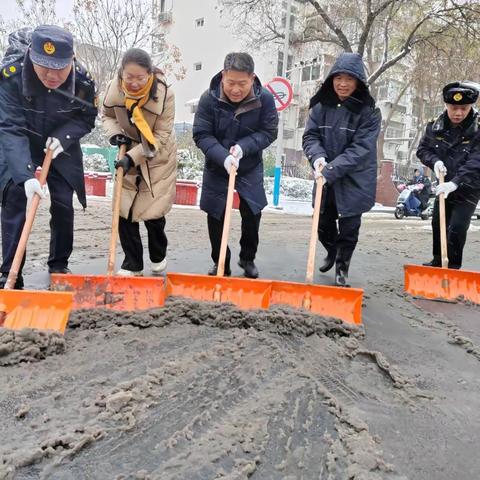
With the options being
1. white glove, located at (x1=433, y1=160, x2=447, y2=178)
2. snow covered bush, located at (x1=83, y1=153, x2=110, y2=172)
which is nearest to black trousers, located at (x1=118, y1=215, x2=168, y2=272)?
white glove, located at (x1=433, y1=160, x2=447, y2=178)

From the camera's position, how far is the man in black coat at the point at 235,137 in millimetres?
3338

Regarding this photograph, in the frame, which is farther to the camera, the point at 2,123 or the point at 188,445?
the point at 2,123

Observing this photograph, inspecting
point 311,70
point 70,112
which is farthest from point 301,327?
point 311,70

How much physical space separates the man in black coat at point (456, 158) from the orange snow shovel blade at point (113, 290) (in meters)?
2.72

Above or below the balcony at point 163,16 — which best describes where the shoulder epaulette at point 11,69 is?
below

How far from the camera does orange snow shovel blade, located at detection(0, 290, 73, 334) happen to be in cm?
236

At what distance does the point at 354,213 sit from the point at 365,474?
7.93ft

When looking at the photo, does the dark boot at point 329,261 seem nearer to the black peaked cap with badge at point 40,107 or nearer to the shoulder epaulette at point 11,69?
the black peaked cap with badge at point 40,107

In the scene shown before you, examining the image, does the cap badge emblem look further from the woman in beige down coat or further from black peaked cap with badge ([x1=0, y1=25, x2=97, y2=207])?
the woman in beige down coat

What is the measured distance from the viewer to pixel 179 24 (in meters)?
30.5

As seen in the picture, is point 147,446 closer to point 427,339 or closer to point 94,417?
point 94,417

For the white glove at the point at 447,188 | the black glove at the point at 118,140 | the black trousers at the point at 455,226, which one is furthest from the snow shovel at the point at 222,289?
the black trousers at the point at 455,226

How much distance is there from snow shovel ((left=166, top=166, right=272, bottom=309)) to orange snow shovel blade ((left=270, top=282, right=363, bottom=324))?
121mm

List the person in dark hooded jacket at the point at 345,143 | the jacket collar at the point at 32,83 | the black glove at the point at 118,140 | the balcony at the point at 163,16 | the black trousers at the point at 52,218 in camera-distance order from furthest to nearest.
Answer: the balcony at the point at 163,16
the person in dark hooded jacket at the point at 345,143
the black glove at the point at 118,140
the black trousers at the point at 52,218
the jacket collar at the point at 32,83
